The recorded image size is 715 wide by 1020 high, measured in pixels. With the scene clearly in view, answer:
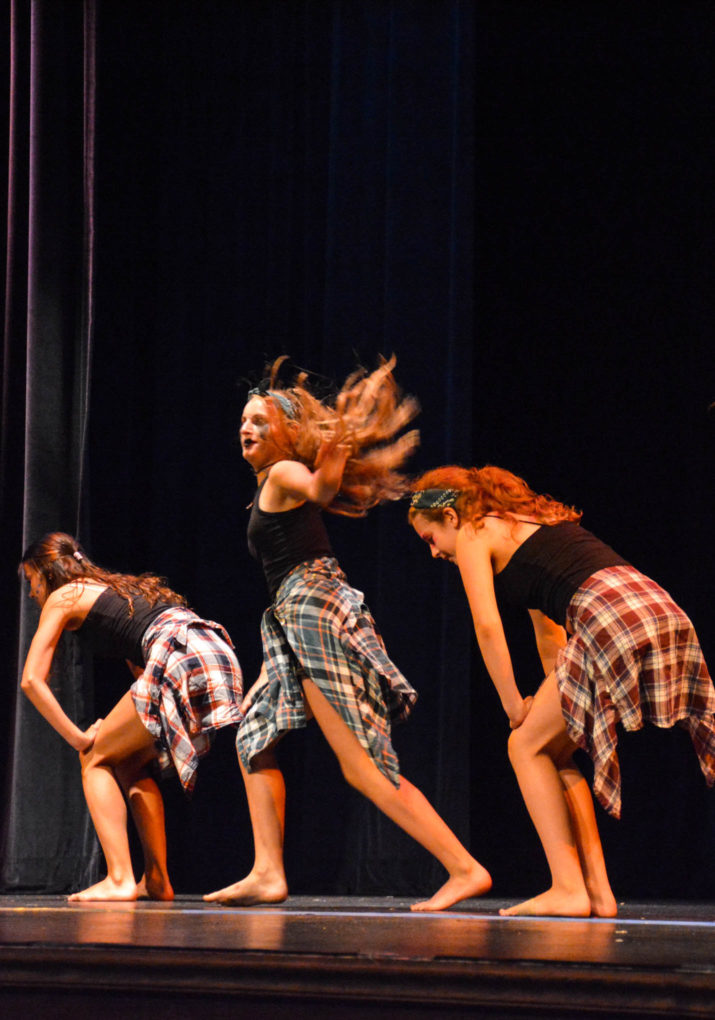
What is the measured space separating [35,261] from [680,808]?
3.20 m

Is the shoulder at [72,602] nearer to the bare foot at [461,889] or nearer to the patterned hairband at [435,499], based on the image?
the patterned hairband at [435,499]

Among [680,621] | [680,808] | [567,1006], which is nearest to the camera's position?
[567,1006]

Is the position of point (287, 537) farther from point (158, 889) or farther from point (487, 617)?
point (158, 889)

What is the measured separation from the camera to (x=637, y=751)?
4.34m

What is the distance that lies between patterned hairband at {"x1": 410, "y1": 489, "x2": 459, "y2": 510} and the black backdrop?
1302 millimetres

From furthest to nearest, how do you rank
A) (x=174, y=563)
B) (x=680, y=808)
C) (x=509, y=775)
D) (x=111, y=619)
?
(x=174, y=563), (x=509, y=775), (x=680, y=808), (x=111, y=619)

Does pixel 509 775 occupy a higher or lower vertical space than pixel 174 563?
Result: lower

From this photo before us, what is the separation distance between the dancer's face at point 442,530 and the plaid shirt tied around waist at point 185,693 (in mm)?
775

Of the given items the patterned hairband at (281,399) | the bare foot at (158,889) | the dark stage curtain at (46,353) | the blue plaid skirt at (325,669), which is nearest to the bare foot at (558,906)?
the blue plaid skirt at (325,669)

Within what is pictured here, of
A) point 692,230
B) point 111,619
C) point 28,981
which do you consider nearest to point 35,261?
point 111,619

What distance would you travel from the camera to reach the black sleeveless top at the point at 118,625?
3902 mm

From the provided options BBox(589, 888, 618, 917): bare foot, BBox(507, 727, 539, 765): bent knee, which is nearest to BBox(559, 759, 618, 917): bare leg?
BBox(589, 888, 618, 917): bare foot

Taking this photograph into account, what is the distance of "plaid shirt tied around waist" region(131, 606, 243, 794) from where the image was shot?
3.59 metres

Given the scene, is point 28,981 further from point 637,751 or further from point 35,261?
point 35,261
